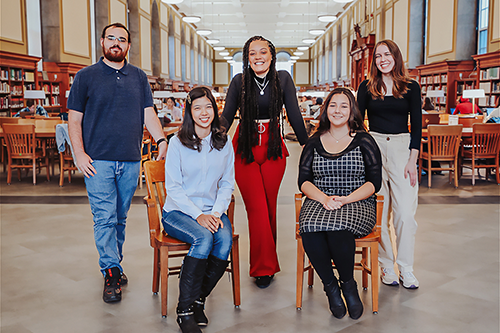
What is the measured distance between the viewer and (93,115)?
8.32 feet

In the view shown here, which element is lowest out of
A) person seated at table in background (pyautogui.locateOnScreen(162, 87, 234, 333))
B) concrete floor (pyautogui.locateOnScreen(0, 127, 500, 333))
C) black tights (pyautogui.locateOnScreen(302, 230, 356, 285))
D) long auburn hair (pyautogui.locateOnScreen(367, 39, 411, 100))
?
concrete floor (pyautogui.locateOnScreen(0, 127, 500, 333))

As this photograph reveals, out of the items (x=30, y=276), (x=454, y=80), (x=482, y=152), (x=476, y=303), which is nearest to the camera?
(x=476, y=303)

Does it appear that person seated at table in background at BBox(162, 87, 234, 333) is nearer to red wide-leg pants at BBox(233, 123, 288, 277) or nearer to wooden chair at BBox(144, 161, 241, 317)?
wooden chair at BBox(144, 161, 241, 317)

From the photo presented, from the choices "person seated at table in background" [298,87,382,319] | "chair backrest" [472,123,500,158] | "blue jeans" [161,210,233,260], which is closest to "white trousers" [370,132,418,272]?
"person seated at table in background" [298,87,382,319]

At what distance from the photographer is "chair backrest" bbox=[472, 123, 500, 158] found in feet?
20.2

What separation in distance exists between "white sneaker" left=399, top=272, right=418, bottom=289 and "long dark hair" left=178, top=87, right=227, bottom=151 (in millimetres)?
1442

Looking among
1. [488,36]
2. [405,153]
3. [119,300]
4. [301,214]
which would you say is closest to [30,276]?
[119,300]

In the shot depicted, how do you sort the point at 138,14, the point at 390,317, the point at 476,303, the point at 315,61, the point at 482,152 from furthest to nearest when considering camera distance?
the point at 315,61, the point at 138,14, the point at 482,152, the point at 476,303, the point at 390,317

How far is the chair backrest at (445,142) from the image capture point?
602cm

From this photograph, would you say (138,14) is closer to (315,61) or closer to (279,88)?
(279,88)

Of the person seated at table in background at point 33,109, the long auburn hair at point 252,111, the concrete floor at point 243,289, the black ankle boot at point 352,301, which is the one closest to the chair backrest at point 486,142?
the concrete floor at point 243,289

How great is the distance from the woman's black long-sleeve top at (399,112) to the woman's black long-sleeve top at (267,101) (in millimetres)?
456

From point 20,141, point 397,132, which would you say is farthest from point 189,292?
point 20,141

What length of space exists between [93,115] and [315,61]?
33.6m
